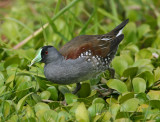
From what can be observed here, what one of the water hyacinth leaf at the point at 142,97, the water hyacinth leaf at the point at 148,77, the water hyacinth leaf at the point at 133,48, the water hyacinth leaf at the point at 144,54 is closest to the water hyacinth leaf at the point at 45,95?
the water hyacinth leaf at the point at 142,97

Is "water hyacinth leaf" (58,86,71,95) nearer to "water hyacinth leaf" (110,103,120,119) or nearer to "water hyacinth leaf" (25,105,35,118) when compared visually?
"water hyacinth leaf" (25,105,35,118)

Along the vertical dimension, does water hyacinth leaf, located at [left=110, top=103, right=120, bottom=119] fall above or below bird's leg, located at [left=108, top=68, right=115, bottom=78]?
below

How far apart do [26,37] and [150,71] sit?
257cm

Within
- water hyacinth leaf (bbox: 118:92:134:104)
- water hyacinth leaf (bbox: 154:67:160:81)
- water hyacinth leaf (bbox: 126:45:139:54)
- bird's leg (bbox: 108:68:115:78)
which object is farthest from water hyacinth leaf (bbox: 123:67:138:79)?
water hyacinth leaf (bbox: 126:45:139:54)

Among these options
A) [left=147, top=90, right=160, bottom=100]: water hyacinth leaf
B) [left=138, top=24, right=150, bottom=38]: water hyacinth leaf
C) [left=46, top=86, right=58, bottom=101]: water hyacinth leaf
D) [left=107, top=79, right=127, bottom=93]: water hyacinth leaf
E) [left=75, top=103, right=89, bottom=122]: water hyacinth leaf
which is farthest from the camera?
[left=138, top=24, right=150, bottom=38]: water hyacinth leaf

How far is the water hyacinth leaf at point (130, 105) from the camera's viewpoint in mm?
3734

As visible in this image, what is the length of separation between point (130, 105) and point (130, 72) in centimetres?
100

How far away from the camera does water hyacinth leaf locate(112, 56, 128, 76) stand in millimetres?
4895

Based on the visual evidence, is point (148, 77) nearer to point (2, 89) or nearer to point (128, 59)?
point (128, 59)

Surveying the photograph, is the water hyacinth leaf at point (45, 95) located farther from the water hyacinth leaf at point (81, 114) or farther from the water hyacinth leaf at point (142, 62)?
the water hyacinth leaf at point (142, 62)

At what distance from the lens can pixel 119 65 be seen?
16.2ft

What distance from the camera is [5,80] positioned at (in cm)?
457

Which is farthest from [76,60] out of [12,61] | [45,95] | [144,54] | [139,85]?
[144,54]

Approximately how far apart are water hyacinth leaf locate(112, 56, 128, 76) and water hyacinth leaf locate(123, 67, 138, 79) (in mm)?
159
